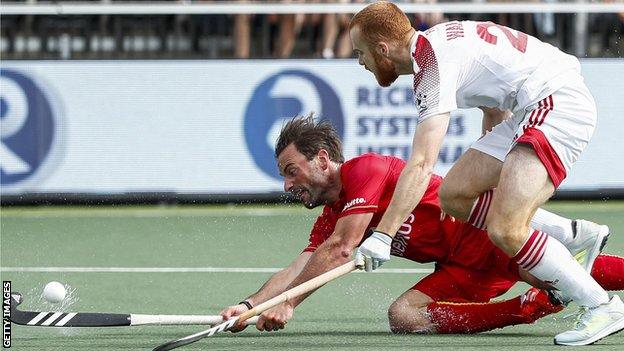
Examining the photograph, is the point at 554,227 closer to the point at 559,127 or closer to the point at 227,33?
the point at 559,127

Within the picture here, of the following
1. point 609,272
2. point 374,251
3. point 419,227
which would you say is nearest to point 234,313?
point 374,251

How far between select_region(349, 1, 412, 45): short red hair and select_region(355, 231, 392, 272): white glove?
2.43ft

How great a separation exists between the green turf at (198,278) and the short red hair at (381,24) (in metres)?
1.16

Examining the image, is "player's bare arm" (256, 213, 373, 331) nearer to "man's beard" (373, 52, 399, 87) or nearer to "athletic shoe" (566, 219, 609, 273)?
"man's beard" (373, 52, 399, 87)

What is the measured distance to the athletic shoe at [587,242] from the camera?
19.8 ft

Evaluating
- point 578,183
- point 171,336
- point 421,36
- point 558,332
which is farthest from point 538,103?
point 578,183

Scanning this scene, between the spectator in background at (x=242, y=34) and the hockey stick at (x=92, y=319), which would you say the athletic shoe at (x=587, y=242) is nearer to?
the hockey stick at (x=92, y=319)

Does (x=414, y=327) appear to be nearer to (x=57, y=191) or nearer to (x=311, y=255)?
(x=311, y=255)

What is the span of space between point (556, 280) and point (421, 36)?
1.04m

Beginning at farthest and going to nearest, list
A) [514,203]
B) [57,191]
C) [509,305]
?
[57,191], [509,305], [514,203]

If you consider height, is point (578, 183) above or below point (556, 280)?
below

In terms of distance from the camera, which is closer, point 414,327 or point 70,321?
point 70,321

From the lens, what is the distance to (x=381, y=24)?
5.44m

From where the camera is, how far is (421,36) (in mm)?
5426
